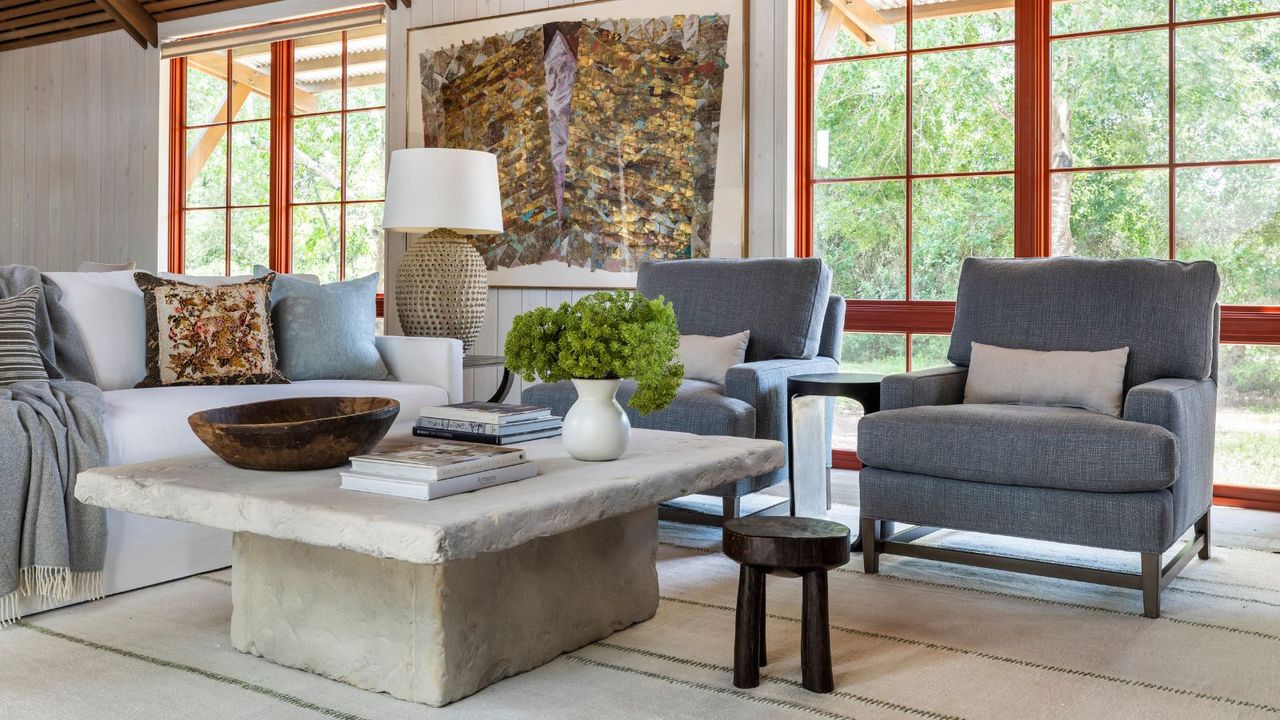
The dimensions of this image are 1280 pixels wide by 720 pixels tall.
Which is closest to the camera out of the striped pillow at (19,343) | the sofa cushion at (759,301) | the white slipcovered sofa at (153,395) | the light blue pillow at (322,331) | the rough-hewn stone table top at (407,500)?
the rough-hewn stone table top at (407,500)

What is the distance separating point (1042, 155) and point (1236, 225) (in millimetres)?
733

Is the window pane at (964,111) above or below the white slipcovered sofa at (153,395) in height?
above

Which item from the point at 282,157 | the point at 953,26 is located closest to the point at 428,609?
the point at 953,26

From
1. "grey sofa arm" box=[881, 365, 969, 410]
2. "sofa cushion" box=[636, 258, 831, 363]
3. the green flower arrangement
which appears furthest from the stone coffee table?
"sofa cushion" box=[636, 258, 831, 363]

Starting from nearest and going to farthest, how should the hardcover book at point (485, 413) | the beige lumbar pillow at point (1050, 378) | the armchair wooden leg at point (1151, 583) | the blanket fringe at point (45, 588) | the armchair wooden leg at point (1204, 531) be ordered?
1. the hardcover book at point (485, 413)
2. the blanket fringe at point (45, 588)
3. the armchair wooden leg at point (1151, 583)
4. the beige lumbar pillow at point (1050, 378)
5. the armchair wooden leg at point (1204, 531)

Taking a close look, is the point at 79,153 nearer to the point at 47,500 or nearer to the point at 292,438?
the point at 47,500

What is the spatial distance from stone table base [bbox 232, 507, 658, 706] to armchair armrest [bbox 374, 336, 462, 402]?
5.19ft

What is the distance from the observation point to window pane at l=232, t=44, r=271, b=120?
20.7 ft

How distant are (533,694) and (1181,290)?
2.25m

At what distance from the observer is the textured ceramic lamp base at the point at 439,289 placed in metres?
4.57

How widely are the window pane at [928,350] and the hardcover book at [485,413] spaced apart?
2.46 metres

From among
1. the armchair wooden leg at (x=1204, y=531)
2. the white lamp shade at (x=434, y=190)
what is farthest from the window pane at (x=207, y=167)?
the armchair wooden leg at (x=1204, y=531)

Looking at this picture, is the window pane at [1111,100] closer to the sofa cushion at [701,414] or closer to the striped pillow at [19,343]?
the sofa cushion at [701,414]

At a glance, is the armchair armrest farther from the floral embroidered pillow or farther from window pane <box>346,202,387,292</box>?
window pane <box>346,202,387,292</box>
